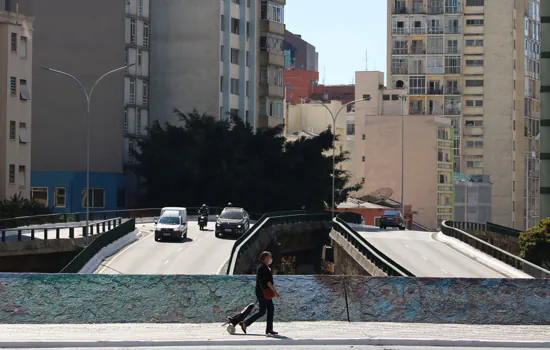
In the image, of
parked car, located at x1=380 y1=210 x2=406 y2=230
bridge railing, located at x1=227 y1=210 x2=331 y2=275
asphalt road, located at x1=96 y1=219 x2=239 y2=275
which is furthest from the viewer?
parked car, located at x1=380 y1=210 x2=406 y2=230

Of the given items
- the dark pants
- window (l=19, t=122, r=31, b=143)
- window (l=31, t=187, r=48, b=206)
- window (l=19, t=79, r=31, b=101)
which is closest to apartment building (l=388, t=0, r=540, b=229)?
window (l=31, t=187, r=48, b=206)

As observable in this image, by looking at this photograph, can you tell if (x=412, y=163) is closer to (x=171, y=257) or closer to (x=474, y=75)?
(x=474, y=75)

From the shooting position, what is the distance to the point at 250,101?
373ft

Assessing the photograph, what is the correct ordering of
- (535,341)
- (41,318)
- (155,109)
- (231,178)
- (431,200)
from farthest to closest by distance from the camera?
(431,200) → (155,109) → (231,178) → (41,318) → (535,341)

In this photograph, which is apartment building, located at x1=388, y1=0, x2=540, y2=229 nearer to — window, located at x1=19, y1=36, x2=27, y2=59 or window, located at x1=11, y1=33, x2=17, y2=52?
window, located at x1=19, y1=36, x2=27, y2=59

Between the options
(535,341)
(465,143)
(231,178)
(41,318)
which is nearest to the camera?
(535,341)

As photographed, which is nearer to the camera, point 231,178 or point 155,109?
point 231,178

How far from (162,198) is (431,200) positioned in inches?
1990

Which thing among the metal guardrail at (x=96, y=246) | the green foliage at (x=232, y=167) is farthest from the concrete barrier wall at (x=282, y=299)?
the green foliage at (x=232, y=167)

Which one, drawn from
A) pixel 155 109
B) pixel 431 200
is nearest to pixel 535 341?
pixel 155 109

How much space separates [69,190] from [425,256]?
3884 centimetres

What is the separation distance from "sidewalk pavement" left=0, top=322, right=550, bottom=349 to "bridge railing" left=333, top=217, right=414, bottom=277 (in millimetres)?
15469

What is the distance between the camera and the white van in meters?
66.4

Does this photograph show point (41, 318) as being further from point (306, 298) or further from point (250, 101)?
point (250, 101)
